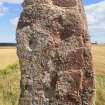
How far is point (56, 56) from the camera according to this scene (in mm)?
11391

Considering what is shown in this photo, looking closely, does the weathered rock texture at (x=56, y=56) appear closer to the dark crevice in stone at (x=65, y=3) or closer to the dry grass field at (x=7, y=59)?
the dark crevice in stone at (x=65, y=3)

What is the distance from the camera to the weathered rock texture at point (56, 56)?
1130 centimetres

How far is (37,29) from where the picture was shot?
37.8ft

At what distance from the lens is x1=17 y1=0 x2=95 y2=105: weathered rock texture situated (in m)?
11.3

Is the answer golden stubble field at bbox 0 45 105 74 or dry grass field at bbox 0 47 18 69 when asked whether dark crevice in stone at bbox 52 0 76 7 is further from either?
dry grass field at bbox 0 47 18 69

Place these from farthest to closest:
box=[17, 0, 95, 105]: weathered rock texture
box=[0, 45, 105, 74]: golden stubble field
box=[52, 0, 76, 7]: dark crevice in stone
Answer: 1. box=[0, 45, 105, 74]: golden stubble field
2. box=[52, 0, 76, 7]: dark crevice in stone
3. box=[17, 0, 95, 105]: weathered rock texture

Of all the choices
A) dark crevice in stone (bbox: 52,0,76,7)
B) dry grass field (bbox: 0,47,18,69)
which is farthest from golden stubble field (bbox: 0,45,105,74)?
dark crevice in stone (bbox: 52,0,76,7)

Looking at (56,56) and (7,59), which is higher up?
(56,56)

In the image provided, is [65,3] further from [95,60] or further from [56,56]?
[95,60]

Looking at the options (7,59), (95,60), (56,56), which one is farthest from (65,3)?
(7,59)

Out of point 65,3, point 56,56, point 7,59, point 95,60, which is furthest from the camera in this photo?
point 7,59

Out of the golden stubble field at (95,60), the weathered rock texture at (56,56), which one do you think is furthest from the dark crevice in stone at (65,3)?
the golden stubble field at (95,60)

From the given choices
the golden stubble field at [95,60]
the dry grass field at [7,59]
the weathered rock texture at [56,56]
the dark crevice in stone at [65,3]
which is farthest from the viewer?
the dry grass field at [7,59]

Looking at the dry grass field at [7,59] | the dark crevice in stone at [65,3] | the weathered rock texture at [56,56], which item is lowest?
the dry grass field at [7,59]
